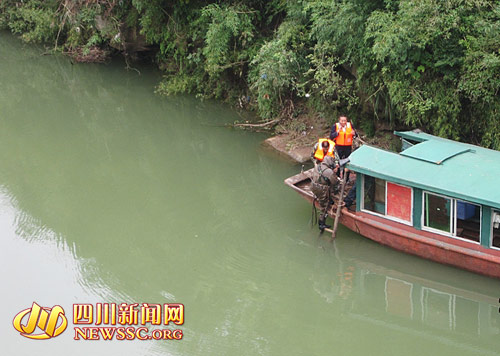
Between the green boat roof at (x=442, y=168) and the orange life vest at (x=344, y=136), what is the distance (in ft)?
2.60

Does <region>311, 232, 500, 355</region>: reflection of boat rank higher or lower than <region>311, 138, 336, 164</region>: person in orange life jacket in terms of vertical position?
lower

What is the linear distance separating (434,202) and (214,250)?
334 cm

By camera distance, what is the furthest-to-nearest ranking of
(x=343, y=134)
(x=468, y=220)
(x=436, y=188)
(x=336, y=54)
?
(x=336, y=54) < (x=343, y=134) < (x=468, y=220) < (x=436, y=188)

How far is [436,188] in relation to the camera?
8.68 meters

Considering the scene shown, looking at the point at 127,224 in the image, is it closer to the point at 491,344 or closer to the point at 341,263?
the point at 341,263

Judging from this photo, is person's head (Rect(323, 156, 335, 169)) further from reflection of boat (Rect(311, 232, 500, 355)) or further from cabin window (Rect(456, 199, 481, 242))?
cabin window (Rect(456, 199, 481, 242))

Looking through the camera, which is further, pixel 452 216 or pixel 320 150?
pixel 320 150

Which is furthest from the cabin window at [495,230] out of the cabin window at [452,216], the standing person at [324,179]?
the standing person at [324,179]

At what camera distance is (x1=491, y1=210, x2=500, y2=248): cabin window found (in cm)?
845

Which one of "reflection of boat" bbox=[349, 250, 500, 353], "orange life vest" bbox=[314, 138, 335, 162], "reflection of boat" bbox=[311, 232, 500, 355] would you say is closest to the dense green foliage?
"orange life vest" bbox=[314, 138, 335, 162]

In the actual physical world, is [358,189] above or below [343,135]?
below

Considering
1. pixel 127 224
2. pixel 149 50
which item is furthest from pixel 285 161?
pixel 149 50

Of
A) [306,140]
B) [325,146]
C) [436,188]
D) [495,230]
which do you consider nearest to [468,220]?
[495,230]

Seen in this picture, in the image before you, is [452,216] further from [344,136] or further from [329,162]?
[344,136]
